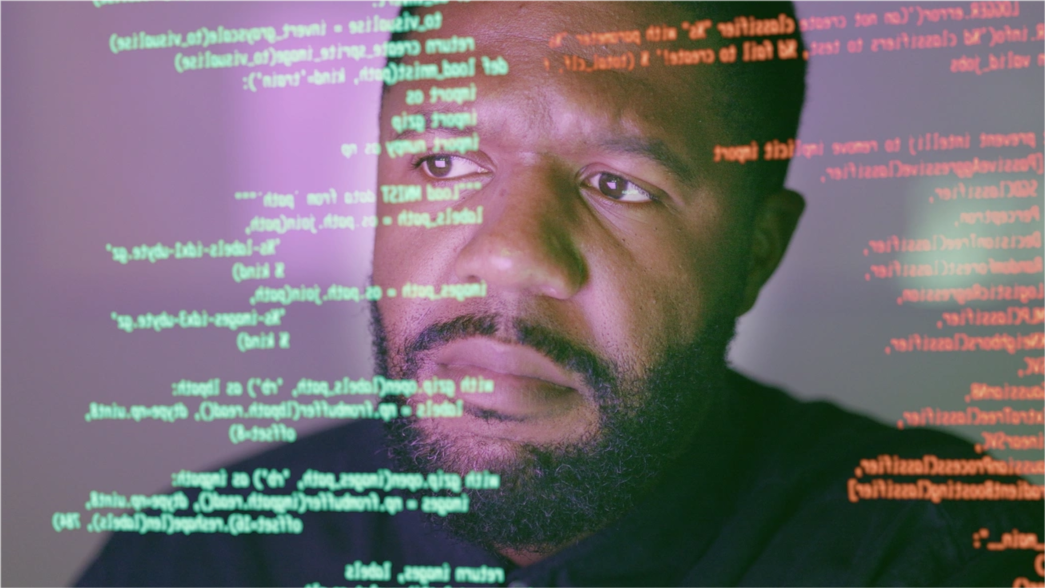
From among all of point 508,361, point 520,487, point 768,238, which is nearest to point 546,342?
point 508,361

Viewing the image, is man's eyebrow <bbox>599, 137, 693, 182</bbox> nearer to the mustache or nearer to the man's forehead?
the man's forehead

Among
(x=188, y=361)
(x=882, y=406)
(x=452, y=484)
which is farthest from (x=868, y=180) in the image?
(x=188, y=361)

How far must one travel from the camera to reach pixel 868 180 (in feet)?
2.81

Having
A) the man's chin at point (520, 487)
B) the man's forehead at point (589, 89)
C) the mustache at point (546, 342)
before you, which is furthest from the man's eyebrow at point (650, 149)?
the man's chin at point (520, 487)

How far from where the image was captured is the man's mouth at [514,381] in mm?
870

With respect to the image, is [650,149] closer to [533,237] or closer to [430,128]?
[533,237]

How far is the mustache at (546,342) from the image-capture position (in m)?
0.87

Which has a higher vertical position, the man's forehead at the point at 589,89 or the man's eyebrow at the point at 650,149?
the man's forehead at the point at 589,89

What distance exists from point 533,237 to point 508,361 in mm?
161

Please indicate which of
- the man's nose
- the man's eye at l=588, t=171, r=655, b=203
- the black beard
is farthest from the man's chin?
the man's eye at l=588, t=171, r=655, b=203

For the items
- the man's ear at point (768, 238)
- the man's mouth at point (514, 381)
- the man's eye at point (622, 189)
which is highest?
the man's eye at point (622, 189)

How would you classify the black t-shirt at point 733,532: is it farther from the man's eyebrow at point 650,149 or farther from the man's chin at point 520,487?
the man's eyebrow at point 650,149

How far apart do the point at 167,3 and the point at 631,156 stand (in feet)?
2.41

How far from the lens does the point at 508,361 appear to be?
875mm
